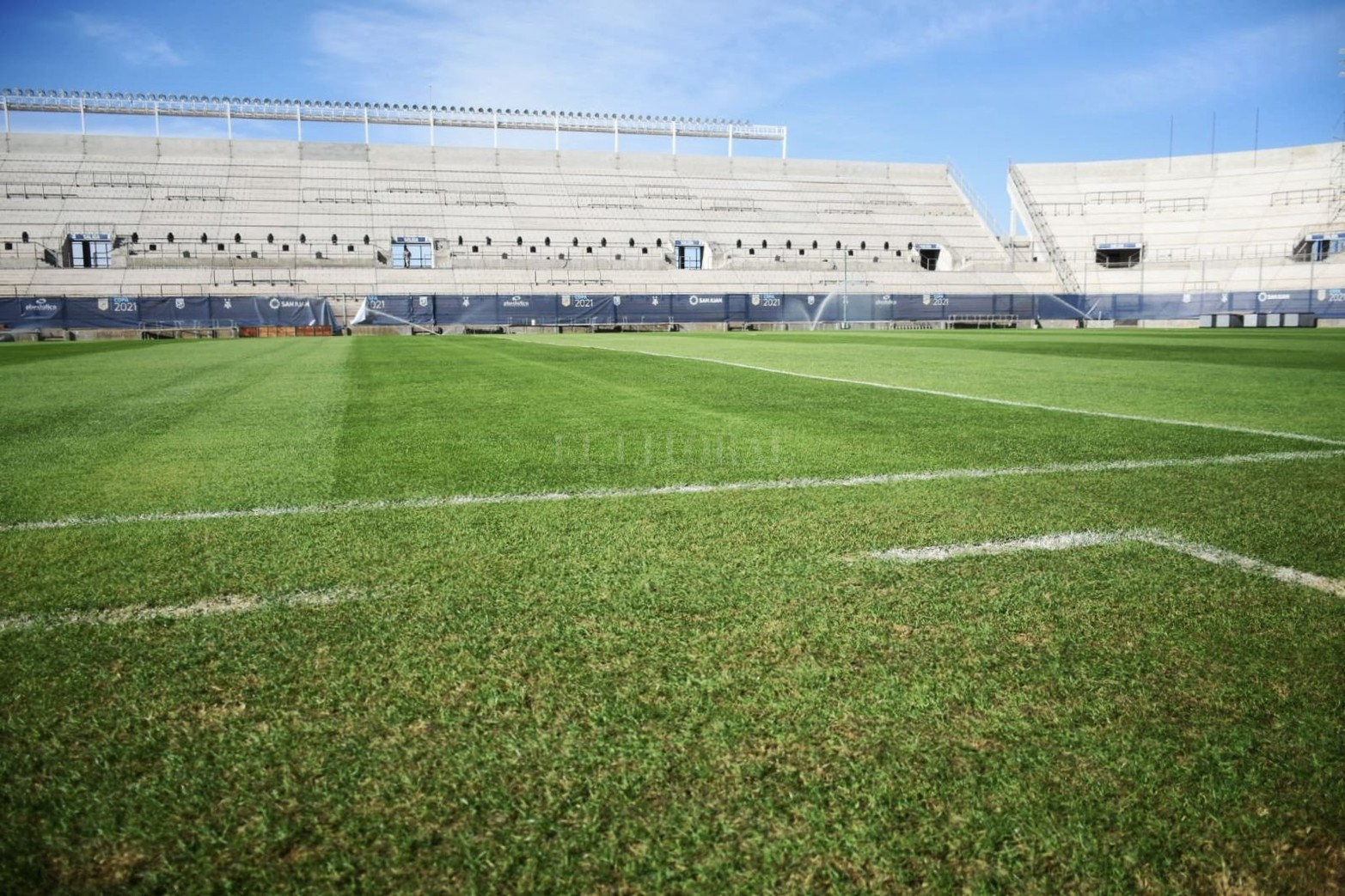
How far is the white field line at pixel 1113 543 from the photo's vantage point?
255 centimetres

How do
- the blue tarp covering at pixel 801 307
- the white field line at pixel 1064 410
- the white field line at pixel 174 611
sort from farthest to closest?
1. the blue tarp covering at pixel 801 307
2. the white field line at pixel 1064 410
3. the white field line at pixel 174 611

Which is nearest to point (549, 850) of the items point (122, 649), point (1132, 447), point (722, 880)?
point (722, 880)

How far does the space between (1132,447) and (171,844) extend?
4.89 meters

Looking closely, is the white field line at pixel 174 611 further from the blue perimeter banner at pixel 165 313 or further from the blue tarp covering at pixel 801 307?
the blue perimeter banner at pixel 165 313

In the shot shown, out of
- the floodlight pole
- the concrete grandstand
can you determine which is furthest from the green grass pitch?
the floodlight pole

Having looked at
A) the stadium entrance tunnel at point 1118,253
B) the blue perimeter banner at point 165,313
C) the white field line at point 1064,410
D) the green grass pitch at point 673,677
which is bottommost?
the green grass pitch at point 673,677

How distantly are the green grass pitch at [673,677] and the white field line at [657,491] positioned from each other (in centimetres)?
3

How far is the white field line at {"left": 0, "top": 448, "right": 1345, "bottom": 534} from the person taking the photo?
338 cm

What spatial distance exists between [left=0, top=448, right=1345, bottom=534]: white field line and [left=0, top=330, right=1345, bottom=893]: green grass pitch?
3cm

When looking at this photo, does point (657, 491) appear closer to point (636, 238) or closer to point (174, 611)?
point (174, 611)

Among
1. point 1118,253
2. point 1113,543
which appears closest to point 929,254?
point 1118,253

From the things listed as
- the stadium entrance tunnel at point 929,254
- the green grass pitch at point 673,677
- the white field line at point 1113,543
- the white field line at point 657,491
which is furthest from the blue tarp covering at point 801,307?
the white field line at point 1113,543

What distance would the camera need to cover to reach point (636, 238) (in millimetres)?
49719

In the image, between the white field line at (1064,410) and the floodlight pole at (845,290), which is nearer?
the white field line at (1064,410)
